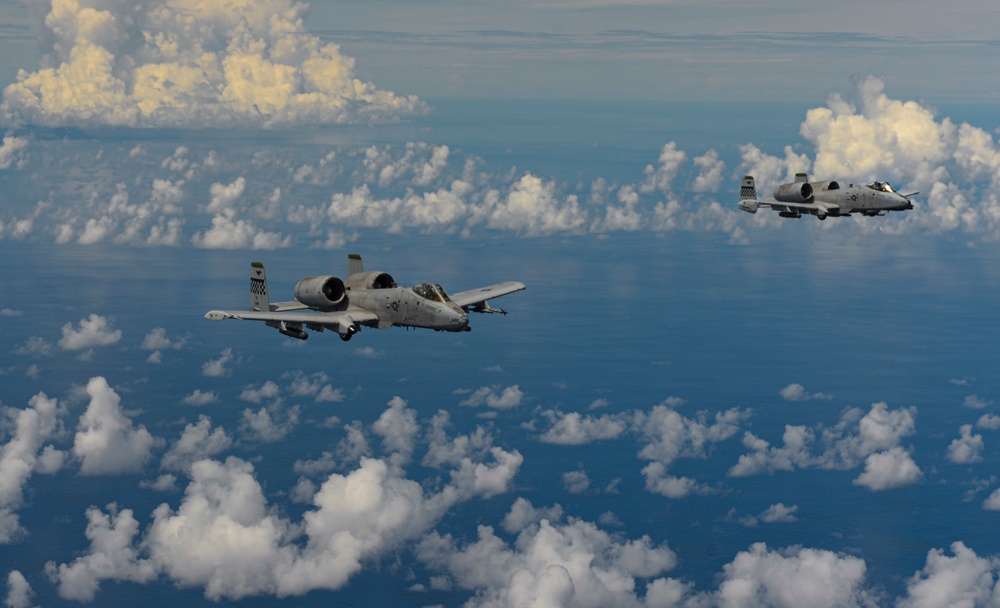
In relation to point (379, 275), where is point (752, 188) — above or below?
above

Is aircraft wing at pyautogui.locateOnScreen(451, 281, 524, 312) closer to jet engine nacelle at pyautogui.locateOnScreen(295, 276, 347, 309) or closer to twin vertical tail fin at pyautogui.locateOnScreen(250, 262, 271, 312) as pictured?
jet engine nacelle at pyautogui.locateOnScreen(295, 276, 347, 309)

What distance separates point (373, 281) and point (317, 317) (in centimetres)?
787

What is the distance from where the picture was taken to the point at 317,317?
316 feet

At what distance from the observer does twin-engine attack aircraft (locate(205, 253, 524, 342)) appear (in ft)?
314

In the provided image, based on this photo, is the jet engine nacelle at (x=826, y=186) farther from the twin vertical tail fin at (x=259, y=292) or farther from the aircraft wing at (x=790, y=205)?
the twin vertical tail fin at (x=259, y=292)

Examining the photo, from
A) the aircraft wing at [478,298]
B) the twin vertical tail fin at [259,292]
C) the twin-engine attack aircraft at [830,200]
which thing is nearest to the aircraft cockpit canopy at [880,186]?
the twin-engine attack aircraft at [830,200]

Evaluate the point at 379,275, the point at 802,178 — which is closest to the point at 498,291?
the point at 379,275

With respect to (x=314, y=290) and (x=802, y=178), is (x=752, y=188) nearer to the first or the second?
(x=802, y=178)

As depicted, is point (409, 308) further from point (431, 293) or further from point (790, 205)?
point (790, 205)

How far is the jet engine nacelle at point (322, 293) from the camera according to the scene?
9881 centimetres

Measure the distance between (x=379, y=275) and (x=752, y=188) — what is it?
61722 millimetres

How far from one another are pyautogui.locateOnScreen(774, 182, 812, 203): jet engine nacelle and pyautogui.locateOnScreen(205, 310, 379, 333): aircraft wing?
2247 inches

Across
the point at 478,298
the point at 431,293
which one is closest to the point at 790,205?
the point at 478,298

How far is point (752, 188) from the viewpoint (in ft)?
468
